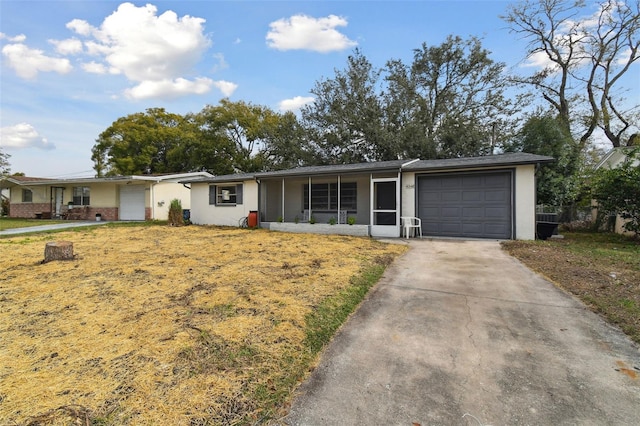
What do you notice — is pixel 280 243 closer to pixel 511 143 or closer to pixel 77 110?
pixel 511 143

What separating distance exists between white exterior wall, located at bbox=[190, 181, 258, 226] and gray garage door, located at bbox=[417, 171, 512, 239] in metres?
7.63

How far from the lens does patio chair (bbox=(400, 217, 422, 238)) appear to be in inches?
412

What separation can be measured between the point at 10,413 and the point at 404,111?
2262cm

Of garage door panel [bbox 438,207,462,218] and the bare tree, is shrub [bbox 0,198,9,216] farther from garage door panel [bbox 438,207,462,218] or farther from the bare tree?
the bare tree

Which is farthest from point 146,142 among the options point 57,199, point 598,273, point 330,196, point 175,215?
point 598,273

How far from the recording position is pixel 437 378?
7.91ft

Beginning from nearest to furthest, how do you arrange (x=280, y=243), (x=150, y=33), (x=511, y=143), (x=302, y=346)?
(x=302, y=346)
(x=280, y=243)
(x=150, y=33)
(x=511, y=143)

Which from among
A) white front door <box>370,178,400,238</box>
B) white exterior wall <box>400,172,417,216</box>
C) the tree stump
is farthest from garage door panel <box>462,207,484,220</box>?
the tree stump

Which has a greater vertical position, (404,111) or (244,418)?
(404,111)

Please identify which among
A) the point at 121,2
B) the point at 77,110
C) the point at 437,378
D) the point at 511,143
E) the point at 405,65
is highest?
the point at 405,65

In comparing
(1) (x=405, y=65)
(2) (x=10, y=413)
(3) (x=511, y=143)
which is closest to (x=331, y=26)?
(1) (x=405, y=65)

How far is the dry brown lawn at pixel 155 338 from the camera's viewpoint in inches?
79.9

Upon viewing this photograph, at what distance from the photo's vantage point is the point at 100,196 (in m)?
19.8

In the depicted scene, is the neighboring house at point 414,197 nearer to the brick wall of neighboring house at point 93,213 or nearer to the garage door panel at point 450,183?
the garage door panel at point 450,183
